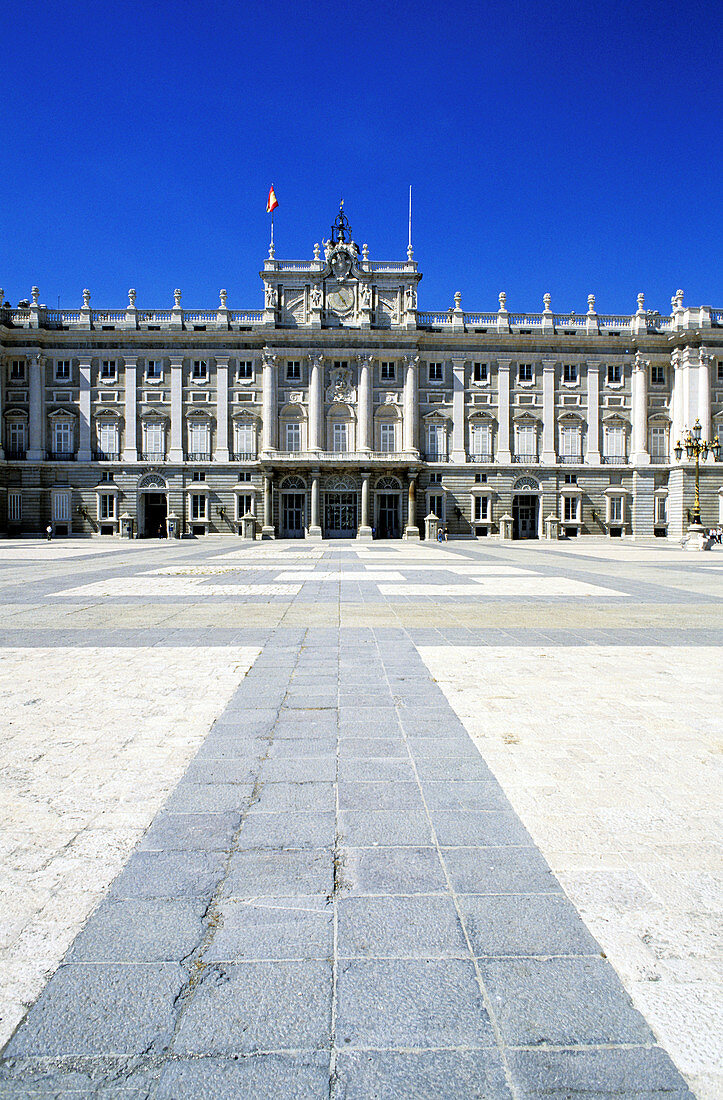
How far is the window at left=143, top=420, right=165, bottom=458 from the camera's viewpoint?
48188 mm

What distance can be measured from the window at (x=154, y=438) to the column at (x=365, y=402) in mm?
14941

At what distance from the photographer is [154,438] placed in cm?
4825

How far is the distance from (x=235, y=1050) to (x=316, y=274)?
165 feet

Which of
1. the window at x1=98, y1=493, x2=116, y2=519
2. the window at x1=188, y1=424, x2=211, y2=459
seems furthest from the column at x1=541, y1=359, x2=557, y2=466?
the window at x1=98, y1=493, x2=116, y2=519

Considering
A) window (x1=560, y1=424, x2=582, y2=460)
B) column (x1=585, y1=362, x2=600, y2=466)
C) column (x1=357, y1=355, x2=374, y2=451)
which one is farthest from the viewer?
window (x1=560, y1=424, x2=582, y2=460)

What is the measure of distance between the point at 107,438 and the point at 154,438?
11.8ft

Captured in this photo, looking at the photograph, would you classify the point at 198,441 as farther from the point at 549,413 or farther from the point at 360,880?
the point at 360,880

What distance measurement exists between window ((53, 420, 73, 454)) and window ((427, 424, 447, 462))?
27127mm

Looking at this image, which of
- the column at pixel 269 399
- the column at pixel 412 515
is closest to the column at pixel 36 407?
the column at pixel 269 399

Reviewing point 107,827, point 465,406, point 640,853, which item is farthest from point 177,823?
point 465,406

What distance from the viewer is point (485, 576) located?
16703mm

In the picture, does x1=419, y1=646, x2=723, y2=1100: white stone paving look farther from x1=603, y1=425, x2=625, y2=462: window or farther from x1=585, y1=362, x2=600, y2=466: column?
x1=603, y1=425, x2=625, y2=462: window

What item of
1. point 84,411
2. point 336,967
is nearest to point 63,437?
point 84,411

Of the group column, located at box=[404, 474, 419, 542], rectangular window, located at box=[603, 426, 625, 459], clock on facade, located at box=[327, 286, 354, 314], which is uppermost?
clock on facade, located at box=[327, 286, 354, 314]
